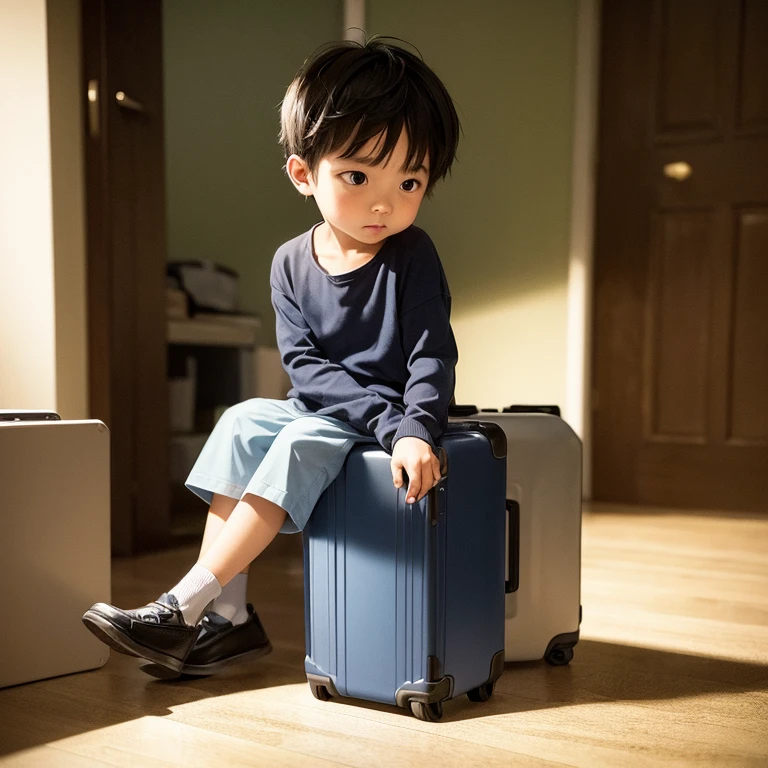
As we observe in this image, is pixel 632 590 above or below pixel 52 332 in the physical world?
below

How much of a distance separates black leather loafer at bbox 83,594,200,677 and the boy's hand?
343 mm

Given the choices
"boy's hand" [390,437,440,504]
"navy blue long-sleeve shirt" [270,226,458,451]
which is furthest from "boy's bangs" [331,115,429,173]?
"boy's hand" [390,437,440,504]

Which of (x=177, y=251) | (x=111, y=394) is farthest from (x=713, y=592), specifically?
(x=177, y=251)

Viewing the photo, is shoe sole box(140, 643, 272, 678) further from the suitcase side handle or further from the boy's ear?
the boy's ear

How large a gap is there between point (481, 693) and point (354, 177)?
0.69 m

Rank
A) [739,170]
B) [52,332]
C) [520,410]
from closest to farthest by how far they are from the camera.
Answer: [520,410] → [52,332] → [739,170]

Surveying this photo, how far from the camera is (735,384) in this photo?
9.46 ft

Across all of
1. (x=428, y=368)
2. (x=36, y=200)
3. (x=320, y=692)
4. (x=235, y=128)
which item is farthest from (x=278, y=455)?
(x=235, y=128)

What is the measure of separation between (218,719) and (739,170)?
8.29ft

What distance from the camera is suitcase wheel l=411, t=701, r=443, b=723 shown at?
1034 mm

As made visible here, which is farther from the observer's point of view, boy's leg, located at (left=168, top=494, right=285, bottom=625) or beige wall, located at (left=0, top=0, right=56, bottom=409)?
beige wall, located at (left=0, top=0, right=56, bottom=409)

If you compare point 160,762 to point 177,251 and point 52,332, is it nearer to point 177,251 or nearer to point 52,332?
point 52,332

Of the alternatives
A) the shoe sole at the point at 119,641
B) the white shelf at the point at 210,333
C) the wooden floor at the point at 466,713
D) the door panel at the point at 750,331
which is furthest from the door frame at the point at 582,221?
the shoe sole at the point at 119,641

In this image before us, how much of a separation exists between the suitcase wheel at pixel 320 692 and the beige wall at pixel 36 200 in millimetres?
1051
